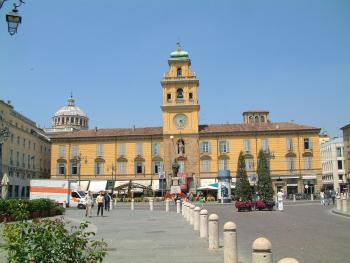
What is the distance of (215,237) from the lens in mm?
11016

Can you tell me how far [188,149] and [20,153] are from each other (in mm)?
26072

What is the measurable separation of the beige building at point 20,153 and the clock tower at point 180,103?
22520mm

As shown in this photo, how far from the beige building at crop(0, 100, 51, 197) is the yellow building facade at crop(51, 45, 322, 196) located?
18.0 feet

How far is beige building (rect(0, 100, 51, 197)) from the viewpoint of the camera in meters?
59.9

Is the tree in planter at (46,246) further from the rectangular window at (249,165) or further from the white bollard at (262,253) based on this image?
the rectangular window at (249,165)

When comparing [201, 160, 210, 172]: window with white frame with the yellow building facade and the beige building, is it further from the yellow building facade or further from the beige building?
the beige building

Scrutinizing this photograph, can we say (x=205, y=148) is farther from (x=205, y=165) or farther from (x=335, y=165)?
(x=335, y=165)

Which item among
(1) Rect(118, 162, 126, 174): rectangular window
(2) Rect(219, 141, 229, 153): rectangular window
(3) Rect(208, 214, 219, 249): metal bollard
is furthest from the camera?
(1) Rect(118, 162, 126, 174): rectangular window

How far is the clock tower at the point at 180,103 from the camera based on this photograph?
6725 centimetres

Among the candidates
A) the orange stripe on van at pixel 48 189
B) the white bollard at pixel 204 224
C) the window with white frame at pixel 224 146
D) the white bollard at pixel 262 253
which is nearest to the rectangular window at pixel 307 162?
the window with white frame at pixel 224 146

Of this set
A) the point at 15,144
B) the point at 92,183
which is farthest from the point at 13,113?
the point at 92,183

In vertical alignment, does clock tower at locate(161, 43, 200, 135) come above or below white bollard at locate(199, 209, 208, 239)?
above

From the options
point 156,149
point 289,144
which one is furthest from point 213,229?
point 289,144

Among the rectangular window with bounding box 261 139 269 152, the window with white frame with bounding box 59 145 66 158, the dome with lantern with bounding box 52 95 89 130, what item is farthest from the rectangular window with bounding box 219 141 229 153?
the dome with lantern with bounding box 52 95 89 130
